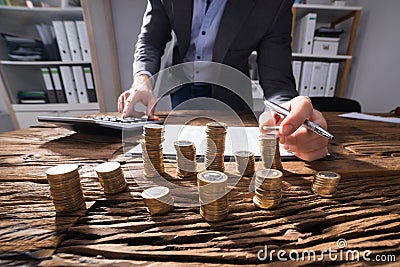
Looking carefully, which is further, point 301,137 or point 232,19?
point 232,19

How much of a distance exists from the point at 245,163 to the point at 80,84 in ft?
5.40

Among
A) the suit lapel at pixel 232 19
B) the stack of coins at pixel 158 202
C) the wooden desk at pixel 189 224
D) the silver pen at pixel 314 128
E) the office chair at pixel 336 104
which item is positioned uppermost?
the suit lapel at pixel 232 19

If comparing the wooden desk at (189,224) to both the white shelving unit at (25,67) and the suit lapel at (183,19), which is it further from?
the white shelving unit at (25,67)

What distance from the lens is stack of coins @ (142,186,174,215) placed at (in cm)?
25

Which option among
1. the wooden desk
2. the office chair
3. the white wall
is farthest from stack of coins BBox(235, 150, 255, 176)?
the white wall

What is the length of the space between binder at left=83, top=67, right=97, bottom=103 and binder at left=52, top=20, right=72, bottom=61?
14 centimetres

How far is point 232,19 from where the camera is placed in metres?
0.79

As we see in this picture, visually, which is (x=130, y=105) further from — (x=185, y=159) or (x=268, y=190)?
(x=268, y=190)

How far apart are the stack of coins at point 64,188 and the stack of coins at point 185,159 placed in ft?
0.47

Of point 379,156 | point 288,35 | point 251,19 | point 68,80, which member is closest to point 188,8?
point 251,19

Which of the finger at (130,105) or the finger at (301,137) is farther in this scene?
the finger at (130,105)

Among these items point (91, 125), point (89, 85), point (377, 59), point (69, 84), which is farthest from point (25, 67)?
point (377, 59)

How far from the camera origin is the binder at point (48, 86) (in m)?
1.56

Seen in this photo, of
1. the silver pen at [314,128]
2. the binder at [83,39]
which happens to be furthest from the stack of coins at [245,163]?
the binder at [83,39]
